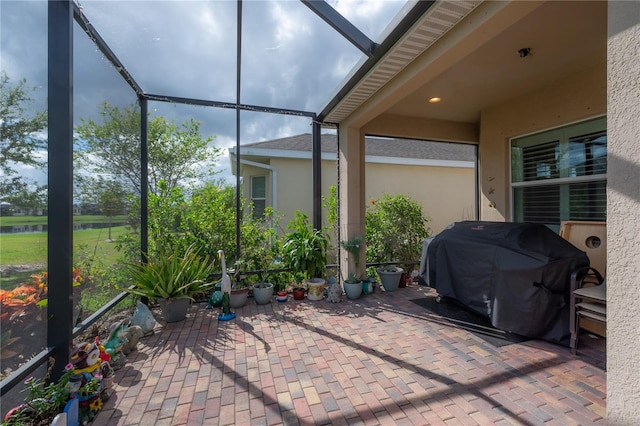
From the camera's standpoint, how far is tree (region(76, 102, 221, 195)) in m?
2.91

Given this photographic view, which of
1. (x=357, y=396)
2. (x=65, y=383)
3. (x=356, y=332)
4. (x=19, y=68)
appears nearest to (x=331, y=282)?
(x=356, y=332)

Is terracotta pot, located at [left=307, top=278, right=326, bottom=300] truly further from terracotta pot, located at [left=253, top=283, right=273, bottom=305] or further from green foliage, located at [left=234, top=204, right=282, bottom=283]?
green foliage, located at [left=234, top=204, right=282, bottom=283]

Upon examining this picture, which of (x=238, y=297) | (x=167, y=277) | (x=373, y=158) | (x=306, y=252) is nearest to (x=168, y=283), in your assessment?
(x=167, y=277)

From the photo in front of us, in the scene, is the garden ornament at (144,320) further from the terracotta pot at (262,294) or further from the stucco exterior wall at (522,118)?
the stucco exterior wall at (522,118)

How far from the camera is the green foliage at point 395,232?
5750mm

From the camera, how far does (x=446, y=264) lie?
3789mm

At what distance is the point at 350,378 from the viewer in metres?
2.39

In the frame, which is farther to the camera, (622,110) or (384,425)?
(384,425)

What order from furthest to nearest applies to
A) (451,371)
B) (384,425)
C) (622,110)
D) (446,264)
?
(446,264) → (451,371) → (384,425) → (622,110)

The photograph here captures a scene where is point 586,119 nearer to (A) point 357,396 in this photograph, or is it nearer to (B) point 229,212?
(A) point 357,396

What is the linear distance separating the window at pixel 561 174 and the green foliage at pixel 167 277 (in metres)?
5.44

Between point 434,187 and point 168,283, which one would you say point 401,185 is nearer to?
point 434,187

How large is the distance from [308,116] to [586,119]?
4.12 metres

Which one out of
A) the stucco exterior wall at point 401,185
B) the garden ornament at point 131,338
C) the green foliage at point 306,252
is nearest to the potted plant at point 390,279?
the green foliage at point 306,252
